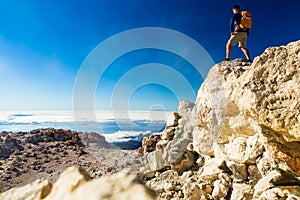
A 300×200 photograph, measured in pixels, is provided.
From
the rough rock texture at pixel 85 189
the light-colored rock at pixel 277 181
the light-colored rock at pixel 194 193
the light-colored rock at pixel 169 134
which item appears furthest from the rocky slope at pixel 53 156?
the rough rock texture at pixel 85 189

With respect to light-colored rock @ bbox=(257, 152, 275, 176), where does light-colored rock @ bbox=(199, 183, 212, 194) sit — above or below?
below

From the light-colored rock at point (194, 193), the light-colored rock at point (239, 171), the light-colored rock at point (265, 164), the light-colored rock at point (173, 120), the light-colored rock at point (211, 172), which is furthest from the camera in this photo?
the light-colored rock at point (173, 120)

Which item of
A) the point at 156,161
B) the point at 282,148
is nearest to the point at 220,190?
the point at 282,148

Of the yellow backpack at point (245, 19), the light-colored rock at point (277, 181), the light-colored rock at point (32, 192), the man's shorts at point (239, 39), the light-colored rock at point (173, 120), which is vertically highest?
the yellow backpack at point (245, 19)

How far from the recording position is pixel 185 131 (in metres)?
14.0

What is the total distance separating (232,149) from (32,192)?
8260 mm

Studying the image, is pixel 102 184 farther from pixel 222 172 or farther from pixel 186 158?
pixel 186 158

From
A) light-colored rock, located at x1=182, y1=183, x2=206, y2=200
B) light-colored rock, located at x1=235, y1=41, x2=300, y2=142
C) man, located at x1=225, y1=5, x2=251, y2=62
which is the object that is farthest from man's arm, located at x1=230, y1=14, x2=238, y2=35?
light-colored rock, located at x1=182, y1=183, x2=206, y2=200

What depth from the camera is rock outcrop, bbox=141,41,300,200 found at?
653cm

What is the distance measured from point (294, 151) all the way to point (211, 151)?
460 cm

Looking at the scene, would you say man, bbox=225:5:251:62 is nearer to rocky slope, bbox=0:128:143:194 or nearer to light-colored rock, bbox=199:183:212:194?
light-colored rock, bbox=199:183:212:194

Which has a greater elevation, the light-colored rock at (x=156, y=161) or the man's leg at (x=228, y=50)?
the man's leg at (x=228, y=50)

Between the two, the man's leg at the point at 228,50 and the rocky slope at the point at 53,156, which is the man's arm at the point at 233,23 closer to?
the man's leg at the point at 228,50

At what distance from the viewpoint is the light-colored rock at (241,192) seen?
744cm
